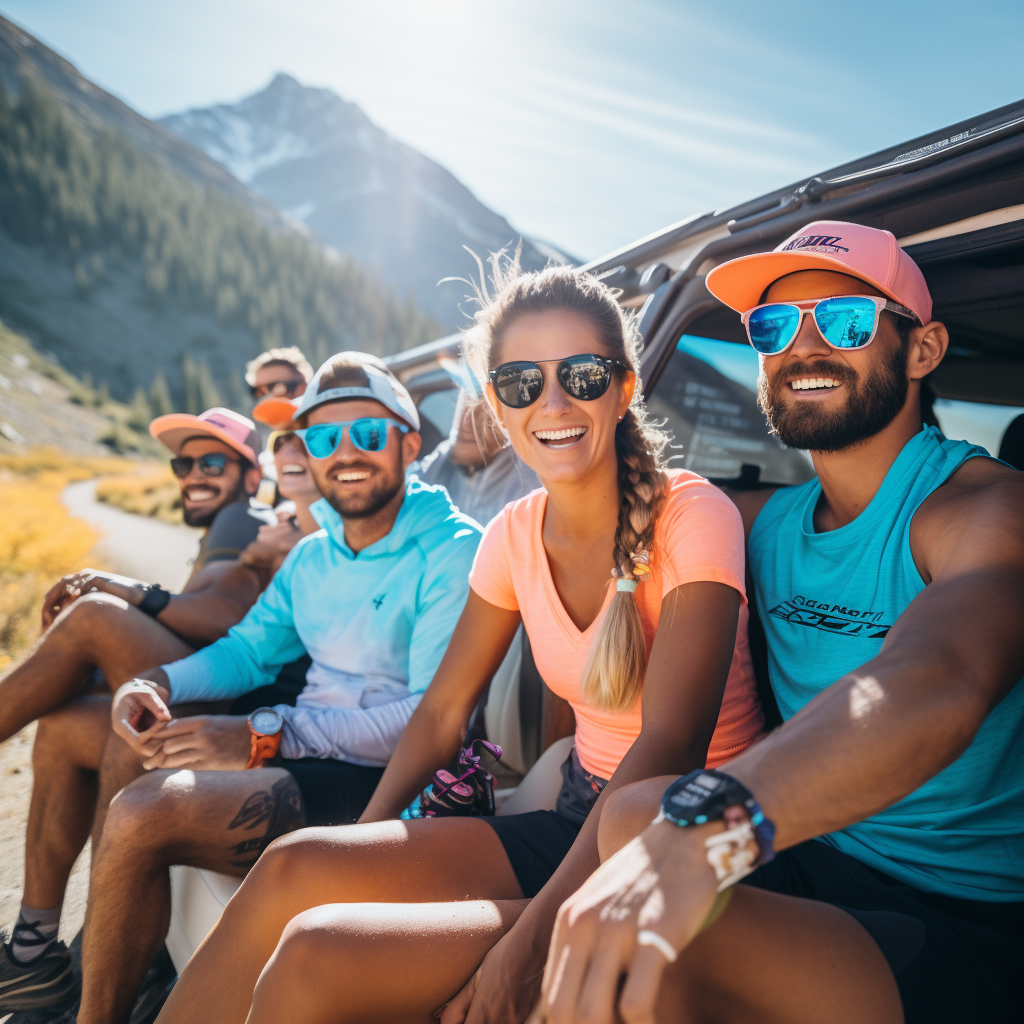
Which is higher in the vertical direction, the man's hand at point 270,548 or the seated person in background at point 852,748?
the seated person in background at point 852,748

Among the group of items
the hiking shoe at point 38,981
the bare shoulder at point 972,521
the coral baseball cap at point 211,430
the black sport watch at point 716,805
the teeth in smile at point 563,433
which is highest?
the teeth in smile at point 563,433

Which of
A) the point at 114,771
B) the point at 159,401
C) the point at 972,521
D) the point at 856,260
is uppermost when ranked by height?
the point at 856,260

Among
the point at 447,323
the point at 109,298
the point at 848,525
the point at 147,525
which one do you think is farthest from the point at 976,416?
the point at 447,323

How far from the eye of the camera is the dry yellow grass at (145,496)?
17281 millimetres

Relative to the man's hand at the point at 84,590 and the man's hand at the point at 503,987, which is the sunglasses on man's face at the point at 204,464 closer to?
the man's hand at the point at 84,590

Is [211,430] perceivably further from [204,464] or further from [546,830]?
[546,830]

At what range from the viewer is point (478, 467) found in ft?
11.7

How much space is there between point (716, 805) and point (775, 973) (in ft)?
0.83

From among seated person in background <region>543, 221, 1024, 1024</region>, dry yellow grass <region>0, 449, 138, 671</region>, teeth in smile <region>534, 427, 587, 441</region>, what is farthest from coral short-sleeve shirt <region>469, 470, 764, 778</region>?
dry yellow grass <region>0, 449, 138, 671</region>

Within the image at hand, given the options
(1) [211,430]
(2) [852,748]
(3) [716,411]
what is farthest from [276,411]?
(2) [852,748]

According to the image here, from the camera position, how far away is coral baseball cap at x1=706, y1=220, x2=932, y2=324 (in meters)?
1.53

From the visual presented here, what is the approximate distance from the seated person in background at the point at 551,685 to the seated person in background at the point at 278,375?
253 centimetres

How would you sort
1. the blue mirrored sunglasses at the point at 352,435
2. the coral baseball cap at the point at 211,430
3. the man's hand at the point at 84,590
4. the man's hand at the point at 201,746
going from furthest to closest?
the coral baseball cap at the point at 211,430 < the man's hand at the point at 84,590 < the blue mirrored sunglasses at the point at 352,435 < the man's hand at the point at 201,746

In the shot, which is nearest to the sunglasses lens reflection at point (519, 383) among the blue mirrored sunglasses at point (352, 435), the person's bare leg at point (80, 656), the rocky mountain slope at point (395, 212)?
the blue mirrored sunglasses at point (352, 435)
